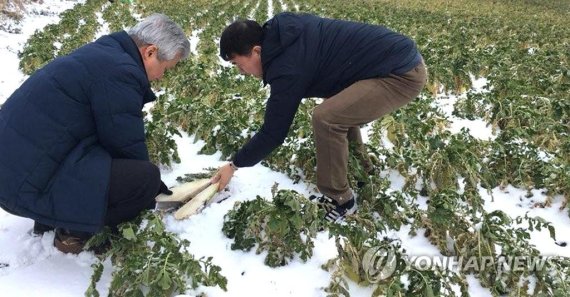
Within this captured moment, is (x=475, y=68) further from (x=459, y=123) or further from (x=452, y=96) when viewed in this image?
(x=459, y=123)

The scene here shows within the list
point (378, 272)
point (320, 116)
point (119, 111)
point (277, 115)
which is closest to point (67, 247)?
point (119, 111)

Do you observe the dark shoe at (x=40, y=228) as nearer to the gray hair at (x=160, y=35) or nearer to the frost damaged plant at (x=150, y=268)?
the frost damaged plant at (x=150, y=268)

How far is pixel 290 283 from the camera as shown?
8.45 feet

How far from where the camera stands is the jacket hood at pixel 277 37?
2650 millimetres

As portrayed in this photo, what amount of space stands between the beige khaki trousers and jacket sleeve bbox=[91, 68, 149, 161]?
1142mm

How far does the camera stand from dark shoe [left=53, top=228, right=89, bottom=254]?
8.86 feet

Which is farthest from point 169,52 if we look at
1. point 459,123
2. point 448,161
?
point 459,123

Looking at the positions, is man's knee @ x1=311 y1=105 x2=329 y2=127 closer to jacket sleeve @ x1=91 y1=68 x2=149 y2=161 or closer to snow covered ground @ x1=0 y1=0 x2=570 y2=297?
snow covered ground @ x1=0 y1=0 x2=570 y2=297

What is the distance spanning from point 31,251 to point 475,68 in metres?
6.17

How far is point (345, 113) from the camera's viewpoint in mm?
2838

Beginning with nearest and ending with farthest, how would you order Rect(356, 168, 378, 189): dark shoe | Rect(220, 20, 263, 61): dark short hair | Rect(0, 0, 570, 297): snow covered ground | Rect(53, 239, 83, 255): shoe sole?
Rect(0, 0, 570, 297): snow covered ground < Rect(220, 20, 263, 61): dark short hair < Rect(53, 239, 83, 255): shoe sole < Rect(356, 168, 378, 189): dark shoe
